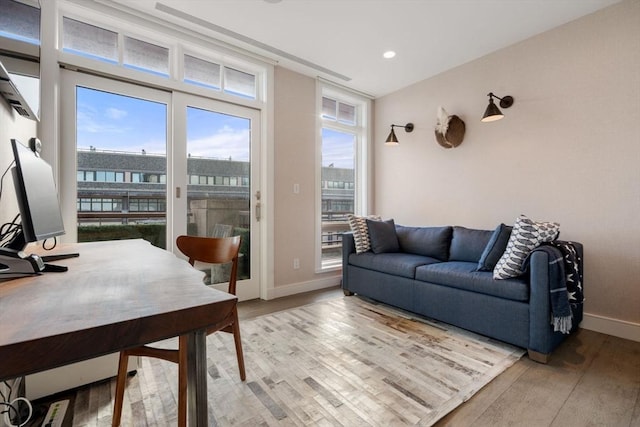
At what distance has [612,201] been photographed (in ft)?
7.89

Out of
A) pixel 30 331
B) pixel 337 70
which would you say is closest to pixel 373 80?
pixel 337 70

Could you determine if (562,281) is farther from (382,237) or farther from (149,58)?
(149,58)

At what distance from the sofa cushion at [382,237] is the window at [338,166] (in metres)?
0.74

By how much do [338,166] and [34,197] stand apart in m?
3.42

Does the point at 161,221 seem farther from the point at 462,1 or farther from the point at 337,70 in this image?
the point at 462,1

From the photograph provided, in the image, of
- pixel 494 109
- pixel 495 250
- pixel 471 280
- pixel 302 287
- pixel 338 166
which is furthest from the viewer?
pixel 338 166

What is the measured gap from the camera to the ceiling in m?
2.38

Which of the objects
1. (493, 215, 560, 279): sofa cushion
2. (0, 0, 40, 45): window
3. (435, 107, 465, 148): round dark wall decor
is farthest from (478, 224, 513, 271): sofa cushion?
(0, 0, 40, 45): window

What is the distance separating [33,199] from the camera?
104 cm

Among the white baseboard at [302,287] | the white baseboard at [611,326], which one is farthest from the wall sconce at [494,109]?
the white baseboard at [302,287]

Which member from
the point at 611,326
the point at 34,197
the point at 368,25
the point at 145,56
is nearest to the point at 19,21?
the point at 34,197

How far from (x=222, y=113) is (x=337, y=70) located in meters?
1.47

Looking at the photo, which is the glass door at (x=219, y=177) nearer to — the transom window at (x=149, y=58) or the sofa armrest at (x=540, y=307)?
the transom window at (x=149, y=58)

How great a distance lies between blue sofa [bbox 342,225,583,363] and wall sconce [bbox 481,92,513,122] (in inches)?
43.0
